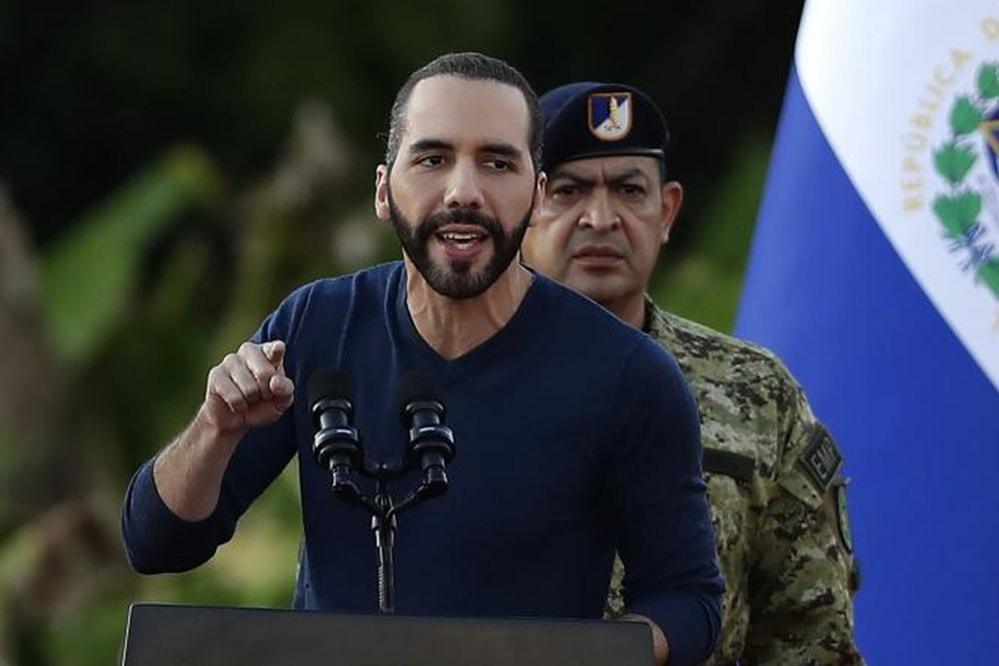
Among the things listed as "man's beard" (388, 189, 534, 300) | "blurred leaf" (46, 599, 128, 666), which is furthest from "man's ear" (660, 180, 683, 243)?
"blurred leaf" (46, 599, 128, 666)

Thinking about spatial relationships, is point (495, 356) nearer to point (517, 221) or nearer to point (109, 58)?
point (517, 221)

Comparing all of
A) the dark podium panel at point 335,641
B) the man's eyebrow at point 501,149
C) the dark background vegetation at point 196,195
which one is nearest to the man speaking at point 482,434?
the man's eyebrow at point 501,149

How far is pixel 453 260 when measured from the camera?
11.0 ft

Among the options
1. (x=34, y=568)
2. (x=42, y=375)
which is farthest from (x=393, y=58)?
(x=34, y=568)

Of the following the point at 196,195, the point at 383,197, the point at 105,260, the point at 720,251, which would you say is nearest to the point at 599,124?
the point at 383,197

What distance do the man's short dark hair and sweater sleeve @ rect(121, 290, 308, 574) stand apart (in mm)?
258

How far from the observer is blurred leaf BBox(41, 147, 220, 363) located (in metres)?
10.8

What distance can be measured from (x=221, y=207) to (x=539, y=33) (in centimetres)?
232

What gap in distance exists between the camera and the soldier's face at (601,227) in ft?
15.0

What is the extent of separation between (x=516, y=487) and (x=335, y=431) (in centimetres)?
27

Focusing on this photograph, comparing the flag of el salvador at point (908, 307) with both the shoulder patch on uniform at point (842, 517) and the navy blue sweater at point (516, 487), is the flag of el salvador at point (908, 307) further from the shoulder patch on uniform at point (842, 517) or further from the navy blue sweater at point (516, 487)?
the navy blue sweater at point (516, 487)

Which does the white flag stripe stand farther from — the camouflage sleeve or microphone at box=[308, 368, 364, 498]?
microphone at box=[308, 368, 364, 498]

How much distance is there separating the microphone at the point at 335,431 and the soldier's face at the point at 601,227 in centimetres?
128

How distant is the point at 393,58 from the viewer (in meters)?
13.9
